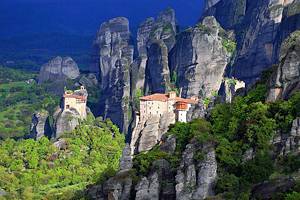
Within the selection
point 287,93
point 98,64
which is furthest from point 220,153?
point 98,64

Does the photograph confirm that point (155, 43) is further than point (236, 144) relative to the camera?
Yes

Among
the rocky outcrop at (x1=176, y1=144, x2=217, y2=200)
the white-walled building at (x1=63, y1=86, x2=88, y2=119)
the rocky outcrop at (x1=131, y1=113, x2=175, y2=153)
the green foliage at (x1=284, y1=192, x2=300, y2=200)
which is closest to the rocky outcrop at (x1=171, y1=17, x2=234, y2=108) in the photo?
the white-walled building at (x1=63, y1=86, x2=88, y2=119)

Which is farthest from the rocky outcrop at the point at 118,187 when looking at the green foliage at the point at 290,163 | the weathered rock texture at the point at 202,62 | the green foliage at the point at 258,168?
the weathered rock texture at the point at 202,62

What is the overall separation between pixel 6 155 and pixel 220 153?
58.4 m

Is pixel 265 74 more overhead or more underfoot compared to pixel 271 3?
more underfoot

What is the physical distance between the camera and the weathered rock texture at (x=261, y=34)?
10212 cm

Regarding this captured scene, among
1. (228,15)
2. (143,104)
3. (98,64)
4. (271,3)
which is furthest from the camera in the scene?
(98,64)

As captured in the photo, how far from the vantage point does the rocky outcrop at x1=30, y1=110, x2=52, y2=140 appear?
11331cm

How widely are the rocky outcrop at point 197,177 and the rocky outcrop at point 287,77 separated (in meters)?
5.68

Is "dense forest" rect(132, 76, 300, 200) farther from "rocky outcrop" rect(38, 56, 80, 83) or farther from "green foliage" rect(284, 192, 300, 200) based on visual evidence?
"rocky outcrop" rect(38, 56, 80, 83)

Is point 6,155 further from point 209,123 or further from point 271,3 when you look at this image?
point 209,123

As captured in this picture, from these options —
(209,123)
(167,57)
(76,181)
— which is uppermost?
(167,57)

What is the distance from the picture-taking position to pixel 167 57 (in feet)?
388

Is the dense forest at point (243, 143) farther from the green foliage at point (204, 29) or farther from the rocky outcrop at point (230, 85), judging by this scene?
the green foliage at point (204, 29)
